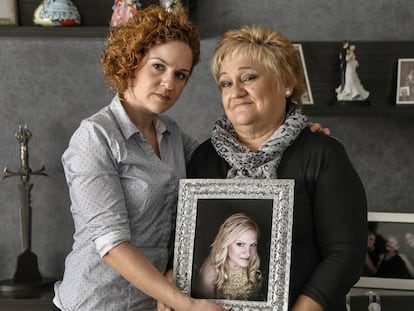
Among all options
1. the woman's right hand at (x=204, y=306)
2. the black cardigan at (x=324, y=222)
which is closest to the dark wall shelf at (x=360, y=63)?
the black cardigan at (x=324, y=222)

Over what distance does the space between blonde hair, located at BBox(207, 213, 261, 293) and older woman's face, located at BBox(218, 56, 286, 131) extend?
0.93 ft

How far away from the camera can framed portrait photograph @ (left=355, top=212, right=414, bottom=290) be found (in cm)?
301

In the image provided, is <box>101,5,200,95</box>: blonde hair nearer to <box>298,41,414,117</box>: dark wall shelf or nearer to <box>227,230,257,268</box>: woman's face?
<box>227,230,257,268</box>: woman's face

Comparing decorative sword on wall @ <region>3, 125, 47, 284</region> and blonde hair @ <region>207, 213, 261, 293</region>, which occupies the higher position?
decorative sword on wall @ <region>3, 125, 47, 284</region>

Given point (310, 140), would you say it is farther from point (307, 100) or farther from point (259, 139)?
point (307, 100)

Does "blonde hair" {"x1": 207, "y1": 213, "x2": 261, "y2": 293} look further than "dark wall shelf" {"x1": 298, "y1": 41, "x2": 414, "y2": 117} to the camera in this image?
No

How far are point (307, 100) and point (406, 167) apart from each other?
507mm

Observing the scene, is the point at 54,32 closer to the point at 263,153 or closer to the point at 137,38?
the point at 137,38

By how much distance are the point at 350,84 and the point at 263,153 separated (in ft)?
3.58

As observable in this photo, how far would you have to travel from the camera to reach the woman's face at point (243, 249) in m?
1.92

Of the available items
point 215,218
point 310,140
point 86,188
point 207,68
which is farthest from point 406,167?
point 86,188

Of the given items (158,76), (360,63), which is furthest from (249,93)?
(360,63)

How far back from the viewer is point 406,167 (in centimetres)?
317

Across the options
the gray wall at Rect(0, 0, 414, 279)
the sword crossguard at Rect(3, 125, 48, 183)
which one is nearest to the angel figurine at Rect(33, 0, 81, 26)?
the gray wall at Rect(0, 0, 414, 279)
